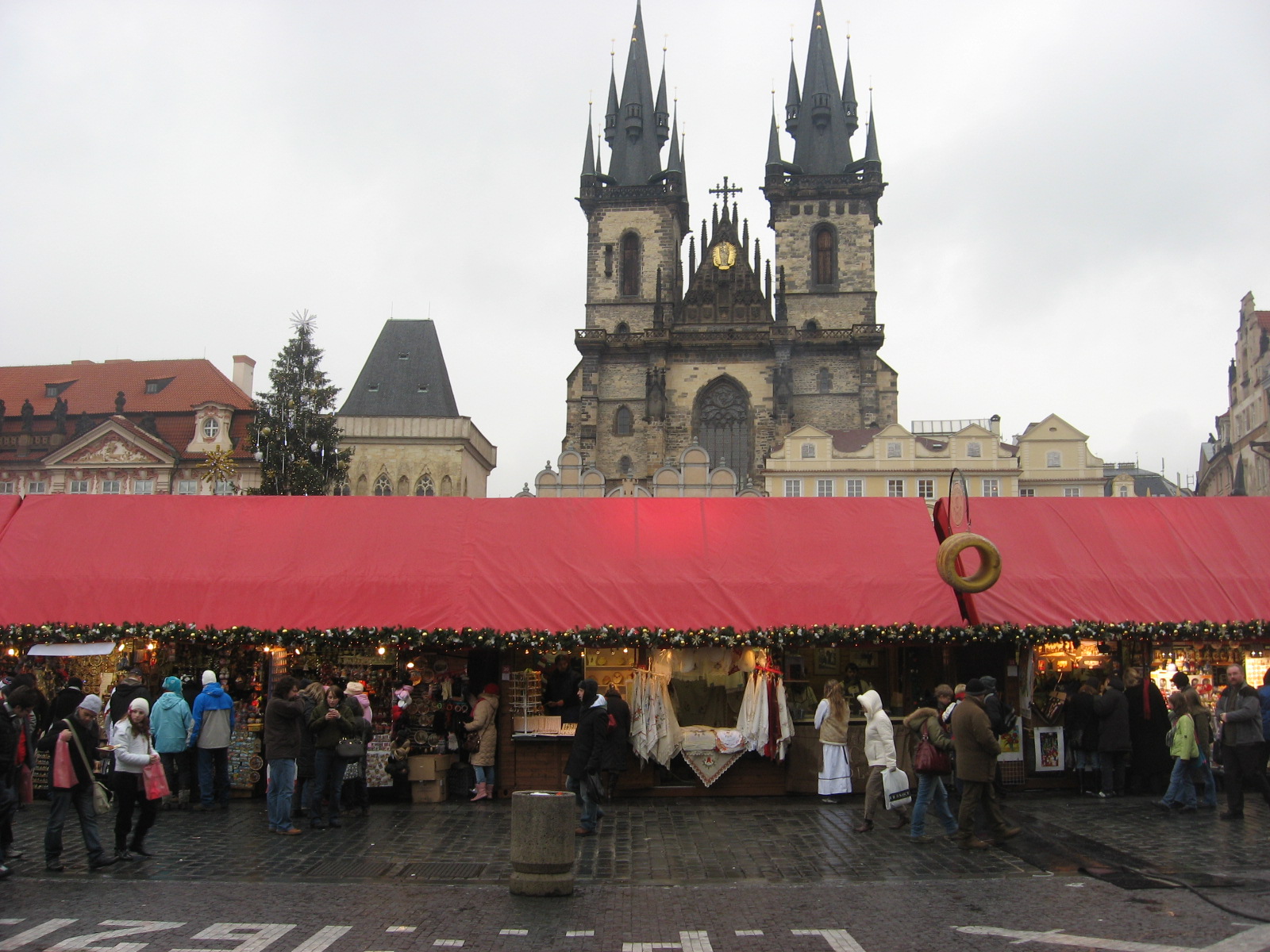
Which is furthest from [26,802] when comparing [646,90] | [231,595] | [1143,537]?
[646,90]

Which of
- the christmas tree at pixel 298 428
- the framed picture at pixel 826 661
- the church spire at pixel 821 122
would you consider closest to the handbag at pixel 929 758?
the framed picture at pixel 826 661

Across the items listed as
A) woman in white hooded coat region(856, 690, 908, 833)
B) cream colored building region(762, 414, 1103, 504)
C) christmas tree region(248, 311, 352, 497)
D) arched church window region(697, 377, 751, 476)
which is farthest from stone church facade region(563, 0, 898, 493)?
woman in white hooded coat region(856, 690, 908, 833)

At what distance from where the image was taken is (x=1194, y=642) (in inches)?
511

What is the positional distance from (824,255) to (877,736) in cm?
4930

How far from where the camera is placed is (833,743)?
11.5 m

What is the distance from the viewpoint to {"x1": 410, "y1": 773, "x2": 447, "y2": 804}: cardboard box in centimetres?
1199

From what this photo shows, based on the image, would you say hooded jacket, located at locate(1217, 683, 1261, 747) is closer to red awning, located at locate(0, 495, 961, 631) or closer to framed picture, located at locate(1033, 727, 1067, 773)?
framed picture, located at locate(1033, 727, 1067, 773)

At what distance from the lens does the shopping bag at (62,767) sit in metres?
8.48

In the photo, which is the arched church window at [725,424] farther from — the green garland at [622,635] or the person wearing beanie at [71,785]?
the person wearing beanie at [71,785]

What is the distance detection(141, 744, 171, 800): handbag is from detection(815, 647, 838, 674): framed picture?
766 centimetres

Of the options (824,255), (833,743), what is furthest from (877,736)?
(824,255)

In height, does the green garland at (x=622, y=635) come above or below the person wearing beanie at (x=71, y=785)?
above

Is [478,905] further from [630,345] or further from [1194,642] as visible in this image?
[630,345]

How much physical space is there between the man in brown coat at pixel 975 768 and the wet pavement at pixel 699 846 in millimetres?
212
